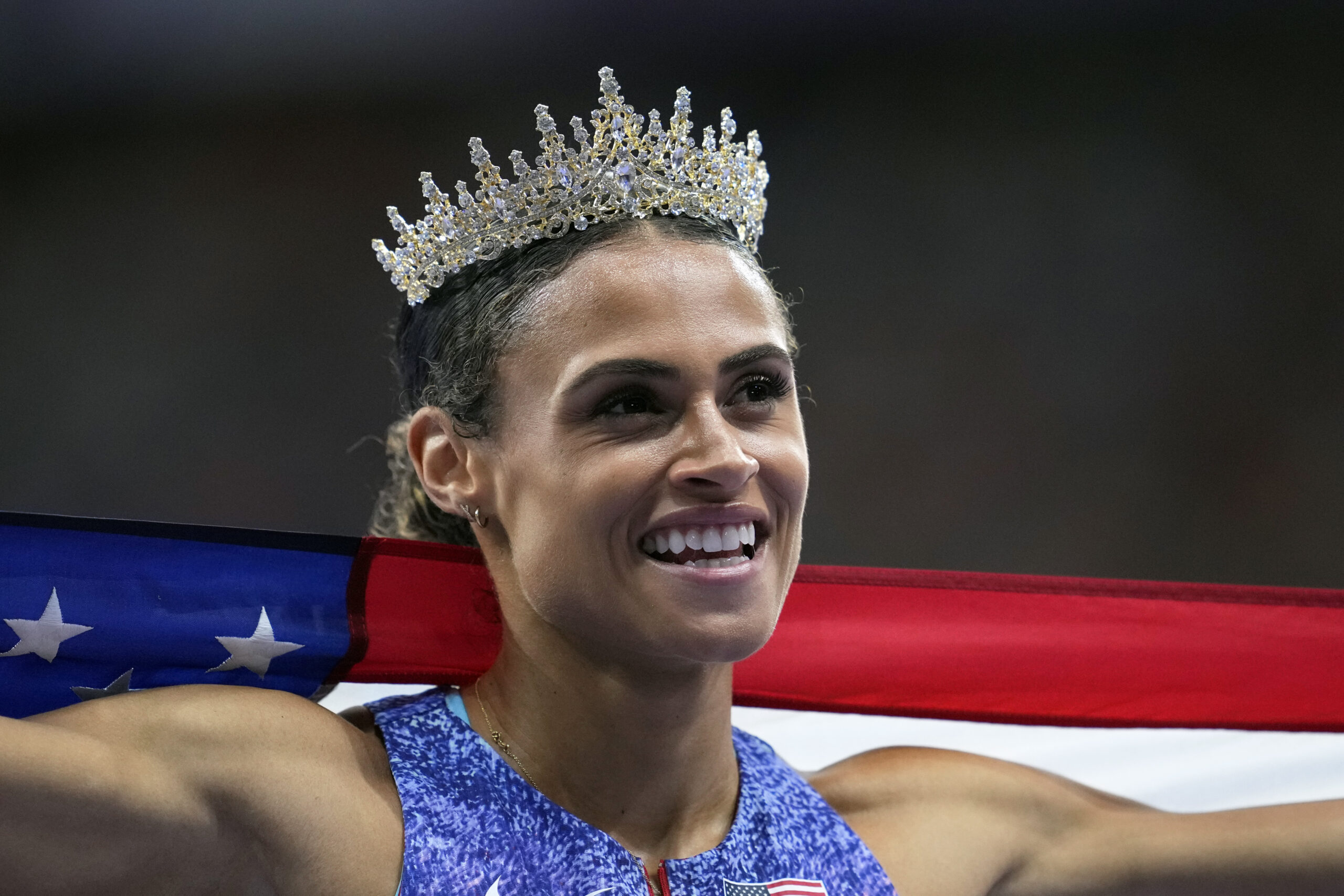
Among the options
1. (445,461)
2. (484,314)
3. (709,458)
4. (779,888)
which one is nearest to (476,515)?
(445,461)

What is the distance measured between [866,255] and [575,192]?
300 cm

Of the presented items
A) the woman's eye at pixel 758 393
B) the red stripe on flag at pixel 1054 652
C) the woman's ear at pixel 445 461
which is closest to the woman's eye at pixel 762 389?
the woman's eye at pixel 758 393

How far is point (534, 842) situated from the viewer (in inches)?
66.0

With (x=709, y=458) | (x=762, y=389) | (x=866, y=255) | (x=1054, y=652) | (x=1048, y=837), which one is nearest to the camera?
(x=709, y=458)

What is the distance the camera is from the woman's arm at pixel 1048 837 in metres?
1.90

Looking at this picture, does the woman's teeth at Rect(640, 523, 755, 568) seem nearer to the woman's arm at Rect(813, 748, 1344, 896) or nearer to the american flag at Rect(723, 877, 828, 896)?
the american flag at Rect(723, 877, 828, 896)

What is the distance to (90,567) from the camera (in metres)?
1.73

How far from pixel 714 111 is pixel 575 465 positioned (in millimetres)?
3076

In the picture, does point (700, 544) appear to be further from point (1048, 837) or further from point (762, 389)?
point (1048, 837)

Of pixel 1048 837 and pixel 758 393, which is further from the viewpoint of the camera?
pixel 1048 837

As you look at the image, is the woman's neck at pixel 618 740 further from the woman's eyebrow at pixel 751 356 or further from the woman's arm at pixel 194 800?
the woman's eyebrow at pixel 751 356

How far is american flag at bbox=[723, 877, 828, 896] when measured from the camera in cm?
171

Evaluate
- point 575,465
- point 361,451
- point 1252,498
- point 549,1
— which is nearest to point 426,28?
point 549,1

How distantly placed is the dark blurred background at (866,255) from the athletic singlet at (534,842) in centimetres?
240
